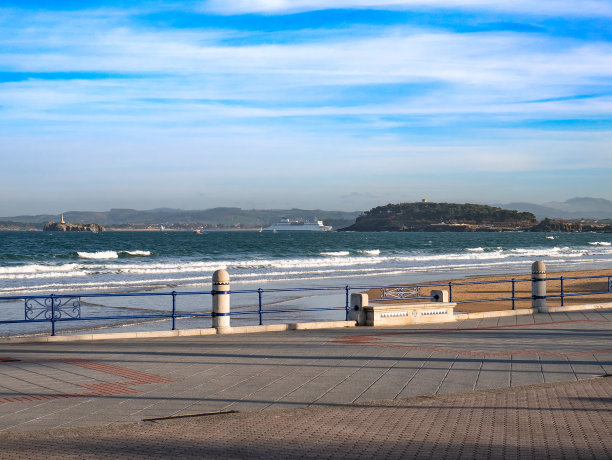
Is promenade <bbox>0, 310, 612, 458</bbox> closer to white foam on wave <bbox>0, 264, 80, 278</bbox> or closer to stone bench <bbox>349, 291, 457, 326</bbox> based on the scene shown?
stone bench <bbox>349, 291, 457, 326</bbox>

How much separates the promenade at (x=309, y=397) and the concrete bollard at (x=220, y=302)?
84cm

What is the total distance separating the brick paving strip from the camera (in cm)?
686

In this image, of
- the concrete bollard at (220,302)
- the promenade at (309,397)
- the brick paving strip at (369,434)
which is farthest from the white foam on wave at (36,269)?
the brick paving strip at (369,434)

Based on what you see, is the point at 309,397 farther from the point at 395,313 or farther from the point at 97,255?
the point at 97,255

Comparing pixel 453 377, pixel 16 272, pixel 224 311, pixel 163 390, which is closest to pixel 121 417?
pixel 163 390

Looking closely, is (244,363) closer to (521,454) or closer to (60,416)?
(60,416)

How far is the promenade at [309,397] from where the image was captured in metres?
7.14

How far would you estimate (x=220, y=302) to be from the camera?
53.5 ft

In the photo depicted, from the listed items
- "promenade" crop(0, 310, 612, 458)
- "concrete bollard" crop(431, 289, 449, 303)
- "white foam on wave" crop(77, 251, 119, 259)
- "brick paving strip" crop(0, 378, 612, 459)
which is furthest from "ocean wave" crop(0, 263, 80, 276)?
"brick paving strip" crop(0, 378, 612, 459)

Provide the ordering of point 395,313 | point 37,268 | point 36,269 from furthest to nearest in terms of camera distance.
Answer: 1. point 37,268
2. point 36,269
3. point 395,313

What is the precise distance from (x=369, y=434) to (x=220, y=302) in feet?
30.0

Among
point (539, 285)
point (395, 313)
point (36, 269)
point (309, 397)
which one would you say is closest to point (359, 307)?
point (395, 313)

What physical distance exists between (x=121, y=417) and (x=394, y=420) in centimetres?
311

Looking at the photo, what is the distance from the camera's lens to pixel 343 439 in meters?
7.36
